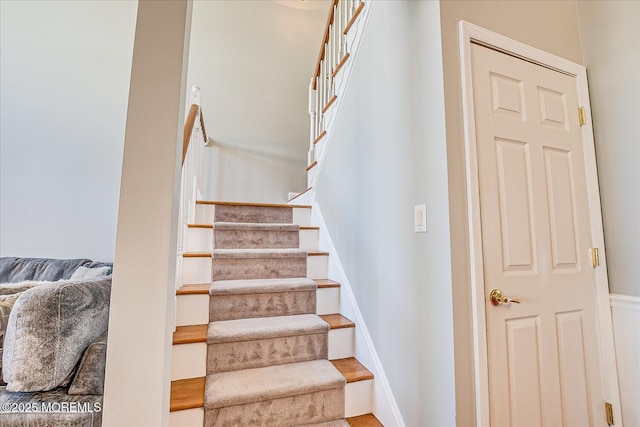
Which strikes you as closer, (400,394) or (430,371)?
(430,371)

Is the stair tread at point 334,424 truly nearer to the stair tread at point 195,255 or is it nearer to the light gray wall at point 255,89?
the stair tread at point 195,255

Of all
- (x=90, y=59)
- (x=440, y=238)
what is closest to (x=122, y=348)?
(x=440, y=238)

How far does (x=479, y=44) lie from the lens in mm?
1285

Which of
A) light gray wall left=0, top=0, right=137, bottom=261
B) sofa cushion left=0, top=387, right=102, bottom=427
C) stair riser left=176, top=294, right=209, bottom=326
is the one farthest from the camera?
light gray wall left=0, top=0, right=137, bottom=261

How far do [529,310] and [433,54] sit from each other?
46.3 inches

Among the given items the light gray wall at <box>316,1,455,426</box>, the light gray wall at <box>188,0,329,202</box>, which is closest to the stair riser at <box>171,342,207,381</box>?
the light gray wall at <box>316,1,455,426</box>

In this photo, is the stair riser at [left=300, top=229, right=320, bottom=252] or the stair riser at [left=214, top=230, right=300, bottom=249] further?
the stair riser at [left=300, top=229, right=320, bottom=252]

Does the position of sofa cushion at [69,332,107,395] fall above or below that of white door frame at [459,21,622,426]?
below

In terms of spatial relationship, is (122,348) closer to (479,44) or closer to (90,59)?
(479,44)

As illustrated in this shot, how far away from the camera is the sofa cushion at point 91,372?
104cm

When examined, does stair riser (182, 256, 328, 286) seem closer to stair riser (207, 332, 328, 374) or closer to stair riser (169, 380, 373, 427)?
stair riser (207, 332, 328, 374)

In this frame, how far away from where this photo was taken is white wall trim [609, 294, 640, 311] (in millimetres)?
1344

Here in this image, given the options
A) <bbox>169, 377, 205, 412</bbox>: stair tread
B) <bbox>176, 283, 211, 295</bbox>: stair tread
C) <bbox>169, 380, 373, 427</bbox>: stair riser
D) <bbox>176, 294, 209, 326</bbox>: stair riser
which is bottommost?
<bbox>169, 380, 373, 427</bbox>: stair riser

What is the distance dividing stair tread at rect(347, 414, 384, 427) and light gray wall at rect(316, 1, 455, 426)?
228mm
